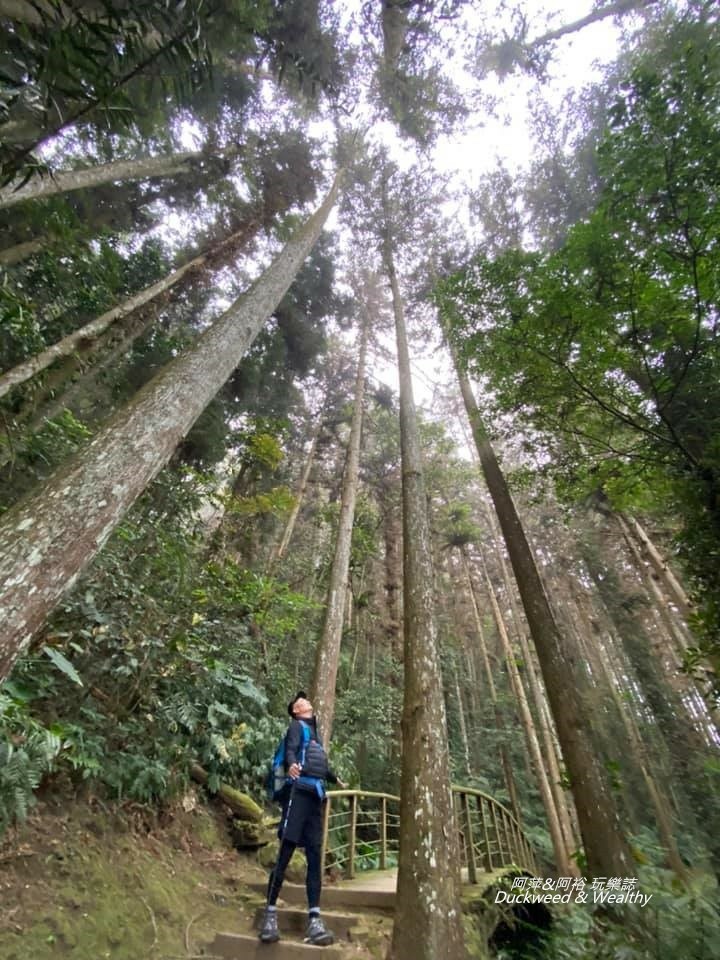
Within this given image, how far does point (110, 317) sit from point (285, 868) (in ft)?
27.5

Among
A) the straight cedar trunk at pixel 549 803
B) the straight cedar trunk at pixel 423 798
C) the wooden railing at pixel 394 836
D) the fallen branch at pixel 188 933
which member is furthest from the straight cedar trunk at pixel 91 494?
the straight cedar trunk at pixel 549 803

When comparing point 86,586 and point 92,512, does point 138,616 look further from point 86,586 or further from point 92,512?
point 92,512

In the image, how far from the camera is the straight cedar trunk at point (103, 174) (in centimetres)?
507

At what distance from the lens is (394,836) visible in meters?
9.88

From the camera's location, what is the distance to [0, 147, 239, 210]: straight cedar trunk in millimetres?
5066

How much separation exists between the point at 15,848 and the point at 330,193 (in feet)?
40.9

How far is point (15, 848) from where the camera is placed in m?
3.32

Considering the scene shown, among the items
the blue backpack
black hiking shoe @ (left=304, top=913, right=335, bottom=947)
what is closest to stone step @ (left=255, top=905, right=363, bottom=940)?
black hiking shoe @ (left=304, top=913, right=335, bottom=947)

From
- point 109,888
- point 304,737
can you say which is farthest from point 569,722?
point 109,888

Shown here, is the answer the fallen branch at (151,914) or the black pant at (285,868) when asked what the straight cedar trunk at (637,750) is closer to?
the black pant at (285,868)

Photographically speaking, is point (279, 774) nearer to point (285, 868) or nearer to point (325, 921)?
point (285, 868)

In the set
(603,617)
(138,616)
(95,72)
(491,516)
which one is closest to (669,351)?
(95,72)

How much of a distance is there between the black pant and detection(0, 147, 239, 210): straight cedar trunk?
645 centimetres

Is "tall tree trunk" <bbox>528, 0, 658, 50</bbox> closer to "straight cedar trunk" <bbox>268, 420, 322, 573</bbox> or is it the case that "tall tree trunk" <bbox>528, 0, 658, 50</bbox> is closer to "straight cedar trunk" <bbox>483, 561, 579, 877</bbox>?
"straight cedar trunk" <bbox>268, 420, 322, 573</bbox>
